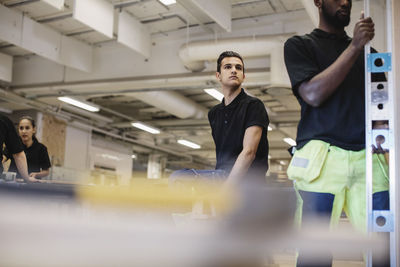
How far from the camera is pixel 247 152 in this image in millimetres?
2305

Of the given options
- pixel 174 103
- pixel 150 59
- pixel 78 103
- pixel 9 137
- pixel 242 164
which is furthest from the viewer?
pixel 78 103

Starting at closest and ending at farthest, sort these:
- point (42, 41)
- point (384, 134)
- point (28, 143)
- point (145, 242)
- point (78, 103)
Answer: point (145, 242) < point (384, 134) < point (28, 143) < point (42, 41) < point (78, 103)

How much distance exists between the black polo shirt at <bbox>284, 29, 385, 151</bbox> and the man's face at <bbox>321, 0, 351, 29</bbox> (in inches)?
2.8

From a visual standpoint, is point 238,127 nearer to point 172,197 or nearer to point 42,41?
point 172,197

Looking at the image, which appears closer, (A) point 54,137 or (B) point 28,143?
(B) point 28,143

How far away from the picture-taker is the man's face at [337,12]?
1.48 metres

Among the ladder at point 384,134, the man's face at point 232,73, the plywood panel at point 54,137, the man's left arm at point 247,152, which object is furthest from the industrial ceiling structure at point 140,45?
the ladder at point 384,134

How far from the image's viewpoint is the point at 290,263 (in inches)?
152

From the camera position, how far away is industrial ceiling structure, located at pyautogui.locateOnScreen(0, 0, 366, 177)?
5805mm

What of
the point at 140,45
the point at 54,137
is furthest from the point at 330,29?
the point at 54,137

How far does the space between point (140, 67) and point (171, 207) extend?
577 cm

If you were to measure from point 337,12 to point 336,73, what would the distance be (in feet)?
0.91

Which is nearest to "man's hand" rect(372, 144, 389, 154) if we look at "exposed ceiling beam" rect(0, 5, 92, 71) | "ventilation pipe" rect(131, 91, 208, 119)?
"exposed ceiling beam" rect(0, 5, 92, 71)

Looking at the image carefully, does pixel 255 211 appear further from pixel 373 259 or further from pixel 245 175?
pixel 245 175
